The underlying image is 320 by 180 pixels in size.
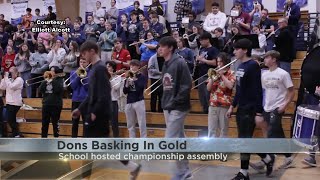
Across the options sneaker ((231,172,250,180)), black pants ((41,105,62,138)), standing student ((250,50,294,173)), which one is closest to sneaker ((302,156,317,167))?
sneaker ((231,172,250,180))

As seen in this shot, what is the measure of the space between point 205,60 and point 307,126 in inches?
Answer: 132

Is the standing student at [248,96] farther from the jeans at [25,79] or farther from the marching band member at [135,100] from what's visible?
the jeans at [25,79]

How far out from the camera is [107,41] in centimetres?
1080

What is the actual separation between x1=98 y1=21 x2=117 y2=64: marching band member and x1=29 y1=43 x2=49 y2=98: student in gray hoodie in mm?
1296

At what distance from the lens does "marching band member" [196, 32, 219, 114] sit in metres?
7.97

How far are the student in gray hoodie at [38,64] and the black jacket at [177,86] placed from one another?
625 cm

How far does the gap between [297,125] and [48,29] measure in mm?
10221

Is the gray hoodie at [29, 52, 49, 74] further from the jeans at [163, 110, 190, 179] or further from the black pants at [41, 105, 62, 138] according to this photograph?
the jeans at [163, 110, 190, 179]

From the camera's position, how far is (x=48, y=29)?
1393cm

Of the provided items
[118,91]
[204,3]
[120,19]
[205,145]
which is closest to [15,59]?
[120,19]

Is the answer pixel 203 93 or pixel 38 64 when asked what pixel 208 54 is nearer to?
pixel 203 93

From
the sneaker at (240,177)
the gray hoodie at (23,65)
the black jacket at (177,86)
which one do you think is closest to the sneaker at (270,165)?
the sneaker at (240,177)

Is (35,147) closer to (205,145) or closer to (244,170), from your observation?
(205,145)

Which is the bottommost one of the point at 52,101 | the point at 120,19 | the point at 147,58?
the point at 52,101
